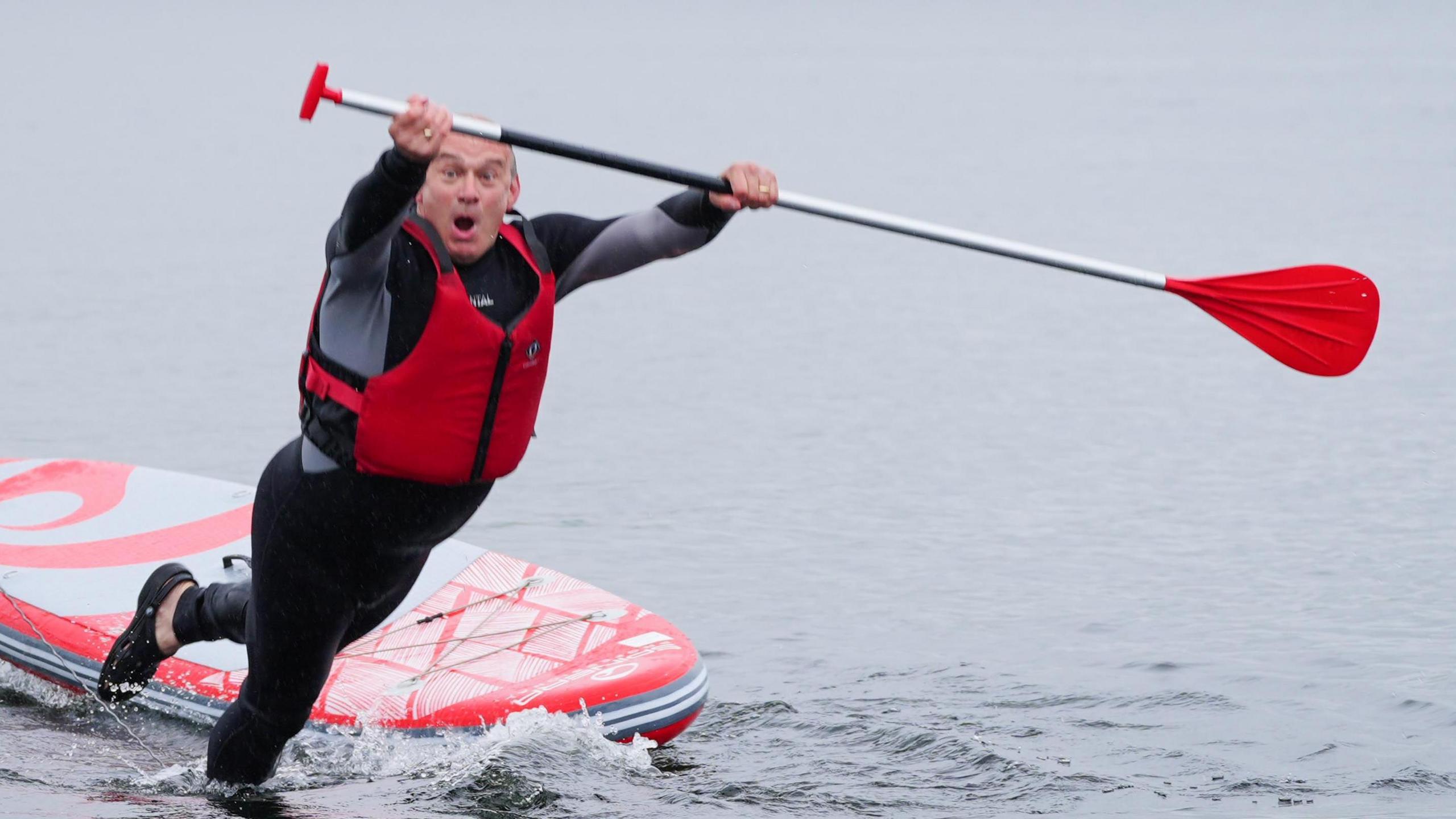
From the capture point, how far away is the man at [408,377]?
11.7ft

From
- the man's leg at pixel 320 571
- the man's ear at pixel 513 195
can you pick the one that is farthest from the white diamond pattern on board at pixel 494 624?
the man's ear at pixel 513 195

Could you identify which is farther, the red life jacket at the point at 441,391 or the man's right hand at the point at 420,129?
the red life jacket at the point at 441,391

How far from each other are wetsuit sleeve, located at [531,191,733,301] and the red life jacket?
9 cm

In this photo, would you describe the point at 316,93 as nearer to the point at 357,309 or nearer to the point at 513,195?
the point at 357,309

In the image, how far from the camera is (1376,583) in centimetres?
679

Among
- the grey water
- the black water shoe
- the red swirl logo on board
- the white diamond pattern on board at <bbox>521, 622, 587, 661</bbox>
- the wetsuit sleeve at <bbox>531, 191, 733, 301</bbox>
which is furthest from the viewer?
the red swirl logo on board

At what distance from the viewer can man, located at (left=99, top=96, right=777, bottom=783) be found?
3.56 metres

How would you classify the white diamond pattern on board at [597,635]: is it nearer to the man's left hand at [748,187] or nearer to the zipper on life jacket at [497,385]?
the zipper on life jacket at [497,385]

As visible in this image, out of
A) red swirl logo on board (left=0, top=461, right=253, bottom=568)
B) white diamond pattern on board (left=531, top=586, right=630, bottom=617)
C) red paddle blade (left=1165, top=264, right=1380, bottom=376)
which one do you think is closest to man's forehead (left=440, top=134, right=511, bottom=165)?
red paddle blade (left=1165, top=264, right=1380, bottom=376)

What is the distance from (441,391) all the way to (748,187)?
2.49 ft

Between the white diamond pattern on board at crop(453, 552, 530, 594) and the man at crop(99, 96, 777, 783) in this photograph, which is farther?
the white diamond pattern on board at crop(453, 552, 530, 594)

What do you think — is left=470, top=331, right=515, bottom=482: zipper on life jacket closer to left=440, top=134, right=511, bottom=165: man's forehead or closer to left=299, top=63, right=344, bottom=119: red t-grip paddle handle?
left=440, top=134, right=511, bottom=165: man's forehead

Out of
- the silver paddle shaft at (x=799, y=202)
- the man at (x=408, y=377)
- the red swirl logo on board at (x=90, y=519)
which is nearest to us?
the silver paddle shaft at (x=799, y=202)

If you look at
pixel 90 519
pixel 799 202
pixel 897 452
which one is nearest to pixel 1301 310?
pixel 799 202
